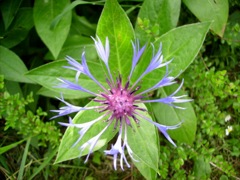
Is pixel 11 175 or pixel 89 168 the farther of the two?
pixel 89 168

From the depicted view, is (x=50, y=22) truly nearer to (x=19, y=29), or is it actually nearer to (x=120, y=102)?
(x=19, y=29)

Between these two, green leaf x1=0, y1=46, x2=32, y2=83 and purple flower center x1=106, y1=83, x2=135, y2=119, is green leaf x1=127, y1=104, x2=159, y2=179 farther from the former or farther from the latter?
green leaf x1=0, y1=46, x2=32, y2=83

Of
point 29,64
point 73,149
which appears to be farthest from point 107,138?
point 29,64

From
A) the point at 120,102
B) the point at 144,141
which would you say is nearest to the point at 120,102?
the point at 120,102

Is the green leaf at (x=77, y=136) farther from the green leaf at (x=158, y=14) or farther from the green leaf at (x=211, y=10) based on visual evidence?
the green leaf at (x=211, y=10)

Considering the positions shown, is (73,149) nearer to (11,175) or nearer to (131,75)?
(131,75)

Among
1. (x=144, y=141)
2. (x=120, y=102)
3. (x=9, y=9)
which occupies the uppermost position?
(x=9, y=9)

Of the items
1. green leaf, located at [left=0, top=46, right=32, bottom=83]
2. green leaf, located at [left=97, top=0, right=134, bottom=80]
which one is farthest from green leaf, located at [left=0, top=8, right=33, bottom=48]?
green leaf, located at [left=97, top=0, right=134, bottom=80]

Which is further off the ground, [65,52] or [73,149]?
[65,52]
